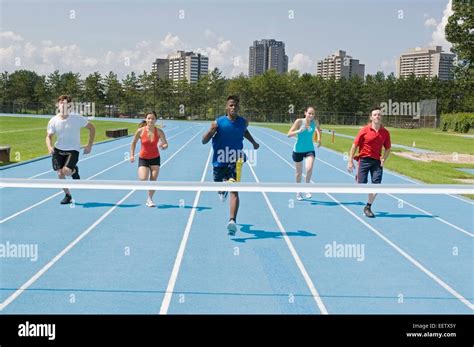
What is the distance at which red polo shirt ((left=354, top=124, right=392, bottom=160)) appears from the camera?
8.77m

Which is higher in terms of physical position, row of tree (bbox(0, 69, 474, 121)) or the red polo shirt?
row of tree (bbox(0, 69, 474, 121))

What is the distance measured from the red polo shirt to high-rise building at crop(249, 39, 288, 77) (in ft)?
331

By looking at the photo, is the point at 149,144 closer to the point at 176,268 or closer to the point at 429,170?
the point at 176,268

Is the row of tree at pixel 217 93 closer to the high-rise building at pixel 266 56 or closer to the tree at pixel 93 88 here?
the tree at pixel 93 88

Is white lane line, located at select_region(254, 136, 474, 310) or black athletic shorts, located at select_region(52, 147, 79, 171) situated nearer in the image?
white lane line, located at select_region(254, 136, 474, 310)

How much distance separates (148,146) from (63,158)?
1.59m

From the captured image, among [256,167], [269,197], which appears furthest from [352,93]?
[269,197]

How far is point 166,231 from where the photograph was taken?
7.69 metres

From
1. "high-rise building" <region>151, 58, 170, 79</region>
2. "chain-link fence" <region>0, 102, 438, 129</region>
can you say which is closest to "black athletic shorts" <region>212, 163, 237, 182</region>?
"chain-link fence" <region>0, 102, 438, 129</region>

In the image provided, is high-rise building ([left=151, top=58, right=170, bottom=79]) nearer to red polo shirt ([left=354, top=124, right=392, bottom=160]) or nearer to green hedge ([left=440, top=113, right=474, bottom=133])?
→ green hedge ([left=440, top=113, right=474, bottom=133])

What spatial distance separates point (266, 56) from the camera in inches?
4402
